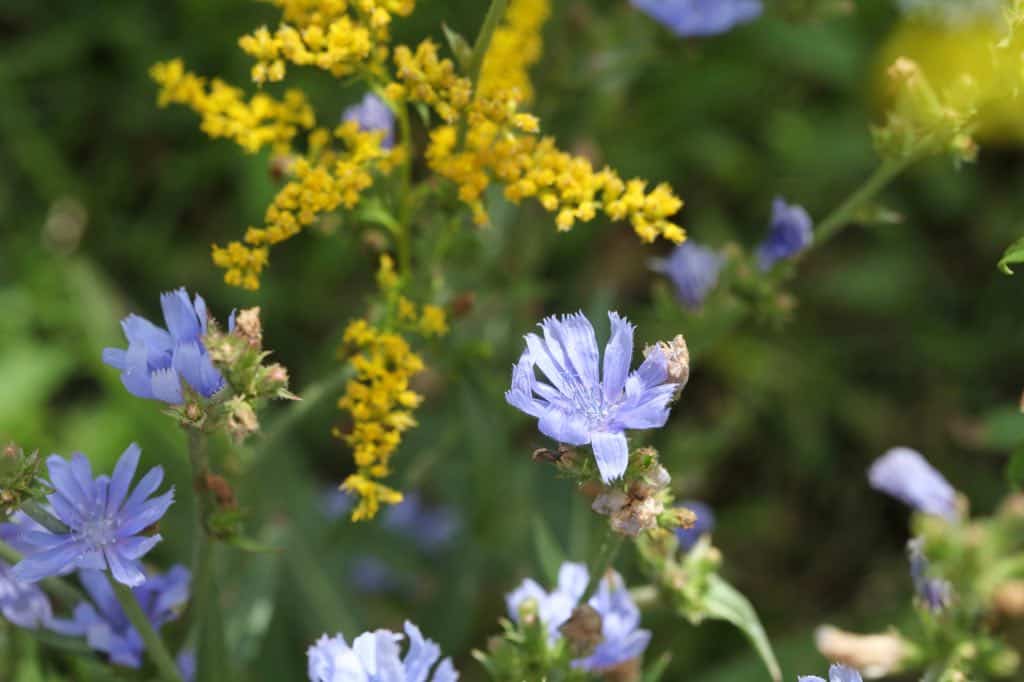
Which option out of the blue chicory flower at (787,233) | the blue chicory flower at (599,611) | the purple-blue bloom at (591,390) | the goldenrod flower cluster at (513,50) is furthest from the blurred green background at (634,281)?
the purple-blue bloom at (591,390)

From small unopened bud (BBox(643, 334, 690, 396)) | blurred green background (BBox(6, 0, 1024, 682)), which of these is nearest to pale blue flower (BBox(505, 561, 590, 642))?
small unopened bud (BBox(643, 334, 690, 396))

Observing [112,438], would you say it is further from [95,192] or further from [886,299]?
[886,299]

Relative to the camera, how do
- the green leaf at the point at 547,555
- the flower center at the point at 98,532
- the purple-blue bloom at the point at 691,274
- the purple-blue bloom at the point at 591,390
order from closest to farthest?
the purple-blue bloom at the point at 591,390 → the flower center at the point at 98,532 → the green leaf at the point at 547,555 → the purple-blue bloom at the point at 691,274

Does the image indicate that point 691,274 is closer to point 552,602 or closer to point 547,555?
point 547,555

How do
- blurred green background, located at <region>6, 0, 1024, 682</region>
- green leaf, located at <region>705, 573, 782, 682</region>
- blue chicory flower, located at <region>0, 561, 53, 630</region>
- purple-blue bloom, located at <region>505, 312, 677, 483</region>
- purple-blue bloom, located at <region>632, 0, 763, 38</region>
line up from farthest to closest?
blurred green background, located at <region>6, 0, 1024, 682</region> < purple-blue bloom, located at <region>632, 0, 763, 38</region> < green leaf, located at <region>705, 573, 782, 682</region> < blue chicory flower, located at <region>0, 561, 53, 630</region> < purple-blue bloom, located at <region>505, 312, 677, 483</region>

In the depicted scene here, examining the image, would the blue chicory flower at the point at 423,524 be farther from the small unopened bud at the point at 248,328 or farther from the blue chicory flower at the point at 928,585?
the small unopened bud at the point at 248,328

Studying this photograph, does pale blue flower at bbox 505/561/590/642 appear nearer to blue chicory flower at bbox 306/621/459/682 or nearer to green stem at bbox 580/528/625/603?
green stem at bbox 580/528/625/603
